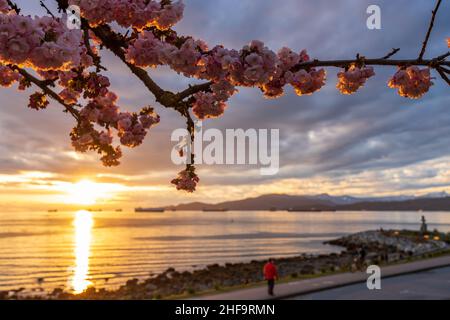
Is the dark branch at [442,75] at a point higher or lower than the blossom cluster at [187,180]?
higher

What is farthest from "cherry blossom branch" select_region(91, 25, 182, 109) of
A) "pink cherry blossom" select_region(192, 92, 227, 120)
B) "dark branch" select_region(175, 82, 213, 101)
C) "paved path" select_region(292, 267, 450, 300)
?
"paved path" select_region(292, 267, 450, 300)

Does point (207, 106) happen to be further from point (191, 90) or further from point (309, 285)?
point (309, 285)

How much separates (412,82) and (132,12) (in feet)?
10.8

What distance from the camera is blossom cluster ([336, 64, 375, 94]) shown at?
5.38m

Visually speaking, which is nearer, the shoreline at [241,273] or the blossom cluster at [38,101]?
the blossom cluster at [38,101]

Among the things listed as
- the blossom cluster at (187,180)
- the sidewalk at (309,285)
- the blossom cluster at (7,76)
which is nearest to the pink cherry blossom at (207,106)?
the blossom cluster at (187,180)

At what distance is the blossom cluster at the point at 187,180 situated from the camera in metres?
6.60

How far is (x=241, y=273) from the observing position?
172 feet

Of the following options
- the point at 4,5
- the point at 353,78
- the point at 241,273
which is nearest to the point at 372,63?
the point at 353,78

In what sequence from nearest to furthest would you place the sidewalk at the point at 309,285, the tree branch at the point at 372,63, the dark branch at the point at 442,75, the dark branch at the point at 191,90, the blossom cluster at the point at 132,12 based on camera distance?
the dark branch at the point at 442,75, the tree branch at the point at 372,63, the blossom cluster at the point at 132,12, the dark branch at the point at 191,90, the sidewalk at the point at 309,285

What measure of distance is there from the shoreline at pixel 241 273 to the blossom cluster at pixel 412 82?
721 inches

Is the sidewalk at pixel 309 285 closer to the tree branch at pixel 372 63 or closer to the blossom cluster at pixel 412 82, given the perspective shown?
the blossom cluster at pixel 412 82

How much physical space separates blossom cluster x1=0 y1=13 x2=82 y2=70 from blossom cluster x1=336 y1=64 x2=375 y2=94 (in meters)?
3.11

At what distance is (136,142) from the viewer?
22.0 ft
